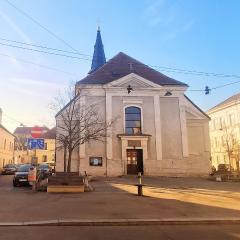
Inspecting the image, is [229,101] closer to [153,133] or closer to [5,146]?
[153,133]

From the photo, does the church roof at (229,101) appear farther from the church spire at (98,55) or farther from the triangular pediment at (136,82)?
the triangular pediment at (136,82)

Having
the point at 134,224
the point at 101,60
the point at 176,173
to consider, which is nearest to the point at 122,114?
the point at 176,173

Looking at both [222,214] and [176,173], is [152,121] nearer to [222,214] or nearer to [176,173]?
[176,173]

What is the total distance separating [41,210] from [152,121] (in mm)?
26907

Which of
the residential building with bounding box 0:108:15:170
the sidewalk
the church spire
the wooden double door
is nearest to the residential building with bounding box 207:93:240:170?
the church spire

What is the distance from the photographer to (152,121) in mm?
39281

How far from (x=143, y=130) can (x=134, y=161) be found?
11.5 ft

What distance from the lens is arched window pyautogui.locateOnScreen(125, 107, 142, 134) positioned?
1543 inches

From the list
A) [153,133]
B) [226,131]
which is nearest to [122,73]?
[153,133]

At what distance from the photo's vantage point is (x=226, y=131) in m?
69.0

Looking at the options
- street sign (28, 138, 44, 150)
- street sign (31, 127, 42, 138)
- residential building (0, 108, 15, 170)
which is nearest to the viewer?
street sign (28, 138, 44, 150)

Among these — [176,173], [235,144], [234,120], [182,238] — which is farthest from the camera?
[234,120]

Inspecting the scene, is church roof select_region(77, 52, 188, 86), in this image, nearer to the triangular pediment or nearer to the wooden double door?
the triangular pediment

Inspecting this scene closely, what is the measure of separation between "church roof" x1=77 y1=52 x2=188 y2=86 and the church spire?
9.34 metres
